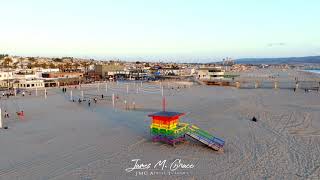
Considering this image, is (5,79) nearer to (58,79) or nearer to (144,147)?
(58,79)

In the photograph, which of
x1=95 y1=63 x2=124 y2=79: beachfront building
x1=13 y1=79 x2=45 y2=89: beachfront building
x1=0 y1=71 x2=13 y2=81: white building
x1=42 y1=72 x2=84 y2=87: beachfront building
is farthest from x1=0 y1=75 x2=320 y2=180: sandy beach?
x1=95 y1=63 x2=124 y2=79: beachfront building

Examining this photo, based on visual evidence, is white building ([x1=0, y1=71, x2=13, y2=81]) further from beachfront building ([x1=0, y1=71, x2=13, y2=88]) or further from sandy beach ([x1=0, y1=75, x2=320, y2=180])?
sandy beach ([x1=0, y1=75, x2=320, y2=180])

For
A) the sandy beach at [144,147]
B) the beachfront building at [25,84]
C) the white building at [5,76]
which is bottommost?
the sandy beach at [144,147]

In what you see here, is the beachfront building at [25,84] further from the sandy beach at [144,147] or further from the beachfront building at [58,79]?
the sandy beach at [144,147]

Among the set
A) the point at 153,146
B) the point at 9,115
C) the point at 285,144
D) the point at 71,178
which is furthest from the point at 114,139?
the point at 9,115

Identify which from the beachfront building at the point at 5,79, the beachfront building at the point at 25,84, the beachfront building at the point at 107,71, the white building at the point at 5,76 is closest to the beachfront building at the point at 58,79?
the beachfront building at the point at 25,84

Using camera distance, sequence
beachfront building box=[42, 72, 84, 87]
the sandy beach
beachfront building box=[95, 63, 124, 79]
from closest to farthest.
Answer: the sandy beach, beachfront building box=[42, 72, 84, 87], beachfront building box=[95, 63, 124, 79]

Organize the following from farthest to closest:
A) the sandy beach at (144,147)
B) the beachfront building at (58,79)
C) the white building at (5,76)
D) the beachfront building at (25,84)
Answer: the white building at (5,76), the beachfront building at (58,79), the beachfront building at (25,84), the sandy beach at (144,147)

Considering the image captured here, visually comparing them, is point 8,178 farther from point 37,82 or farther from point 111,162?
point 37,82

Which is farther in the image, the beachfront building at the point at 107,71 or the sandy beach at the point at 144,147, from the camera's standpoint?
the beachfront building at the point at 107,71

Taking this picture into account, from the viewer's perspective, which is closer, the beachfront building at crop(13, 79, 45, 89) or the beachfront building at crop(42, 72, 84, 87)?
the beachfront building at crop(13, 79, 45, 89)

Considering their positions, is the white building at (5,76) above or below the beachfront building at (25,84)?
above
